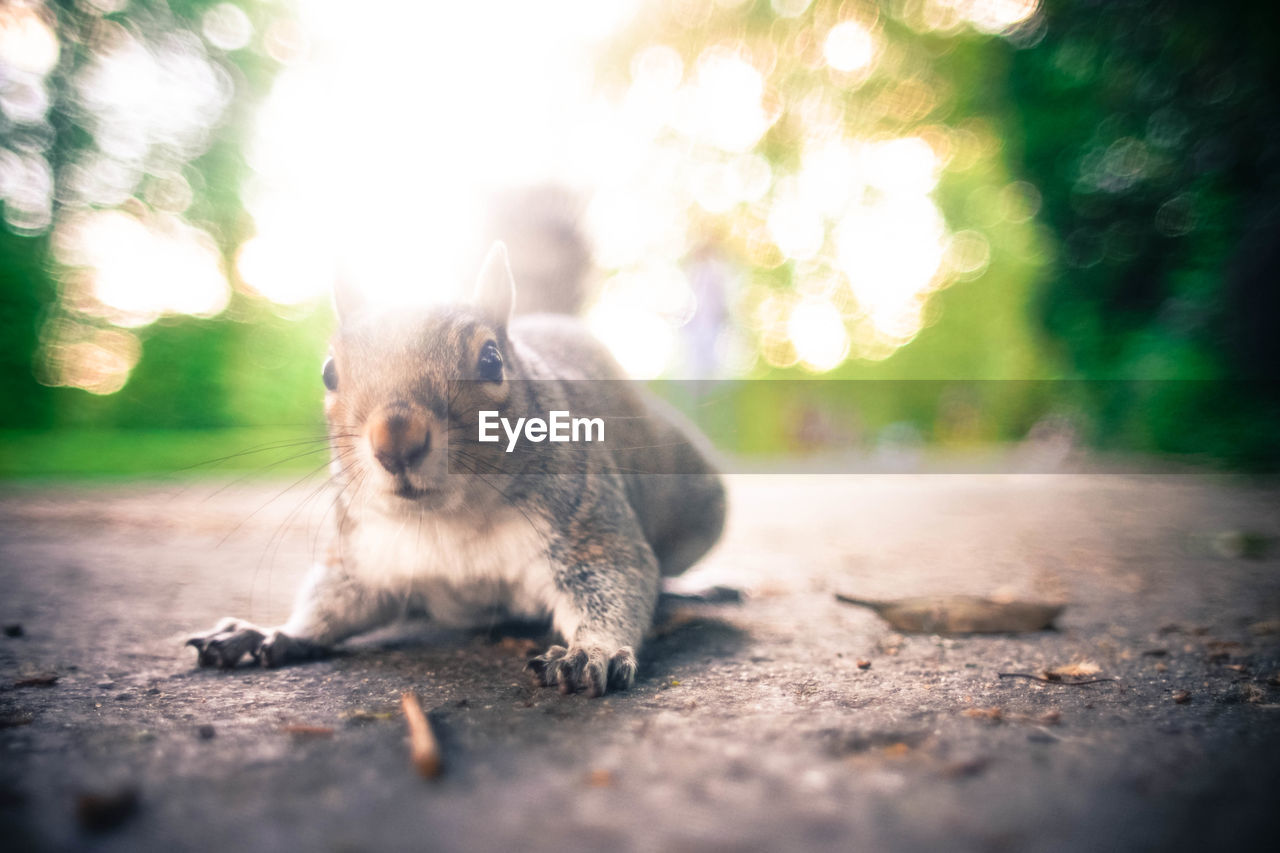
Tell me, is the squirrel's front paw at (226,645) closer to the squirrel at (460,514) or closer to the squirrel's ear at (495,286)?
the squirrel at (460,514)

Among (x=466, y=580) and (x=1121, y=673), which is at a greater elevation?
(x=466, y=580)

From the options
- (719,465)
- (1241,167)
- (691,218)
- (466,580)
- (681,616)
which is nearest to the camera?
(466,580)

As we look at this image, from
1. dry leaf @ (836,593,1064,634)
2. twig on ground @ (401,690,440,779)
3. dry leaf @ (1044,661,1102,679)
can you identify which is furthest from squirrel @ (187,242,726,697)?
dry leaf @ (1044,661,1102,679)

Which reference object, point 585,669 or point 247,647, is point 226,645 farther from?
point 585,669

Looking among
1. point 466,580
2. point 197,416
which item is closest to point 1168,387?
point 466,580

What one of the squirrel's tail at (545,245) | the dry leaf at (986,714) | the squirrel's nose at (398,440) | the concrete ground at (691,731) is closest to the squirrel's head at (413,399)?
the squirrel's nose at (398,440)

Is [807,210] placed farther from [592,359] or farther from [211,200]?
[592,359]

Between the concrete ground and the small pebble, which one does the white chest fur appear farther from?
the small pebble

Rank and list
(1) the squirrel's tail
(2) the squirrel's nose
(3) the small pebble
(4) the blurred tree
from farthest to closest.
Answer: (1) the squirrel's tail → (4) the blurred tree → (2) the squirrel's nose → (3) the small pebble
